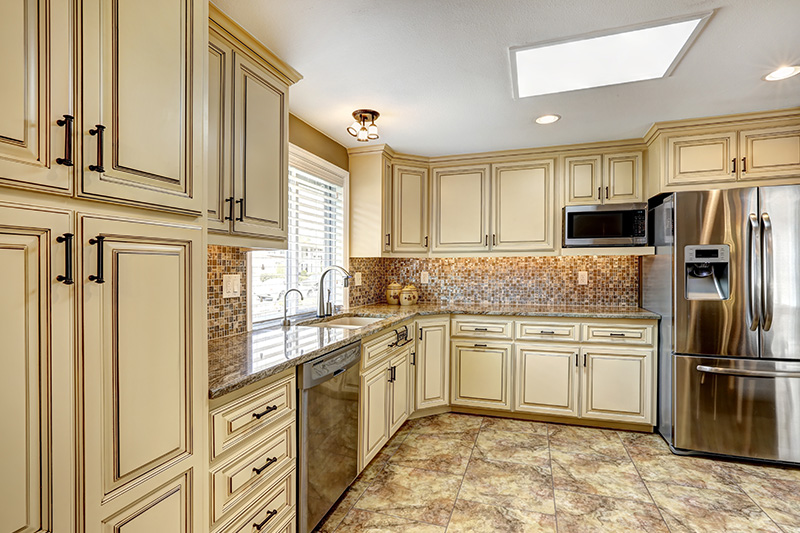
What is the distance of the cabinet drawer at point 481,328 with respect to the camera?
3.40 meters

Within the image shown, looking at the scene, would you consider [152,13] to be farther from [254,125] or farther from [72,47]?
[254,125]

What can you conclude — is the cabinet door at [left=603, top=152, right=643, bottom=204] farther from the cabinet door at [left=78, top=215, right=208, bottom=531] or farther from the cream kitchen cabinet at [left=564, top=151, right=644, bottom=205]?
the cabinet door at [left=78, top=215, right=208, bottom=531]

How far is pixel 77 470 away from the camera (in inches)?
35.2

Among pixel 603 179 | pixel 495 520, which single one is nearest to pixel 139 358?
pixel 495 520

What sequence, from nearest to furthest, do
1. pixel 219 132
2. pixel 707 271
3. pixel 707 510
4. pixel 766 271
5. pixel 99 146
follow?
pixel 99 146
pixel 219 132
pixel 707 510
pixel 766 271
pixel 707 271

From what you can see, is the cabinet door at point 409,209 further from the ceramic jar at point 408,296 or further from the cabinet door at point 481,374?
the cabinet door at point 481,374

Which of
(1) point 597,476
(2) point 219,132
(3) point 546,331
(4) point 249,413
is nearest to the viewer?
(4) point 249,413

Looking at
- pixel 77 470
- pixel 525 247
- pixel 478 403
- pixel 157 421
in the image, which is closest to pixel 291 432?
pixel 157 421

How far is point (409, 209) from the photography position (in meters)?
3.78

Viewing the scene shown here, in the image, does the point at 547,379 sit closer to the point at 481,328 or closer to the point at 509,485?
the point at 481,328

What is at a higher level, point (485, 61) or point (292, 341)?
point (485, 61)

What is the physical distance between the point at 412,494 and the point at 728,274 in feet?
7.99

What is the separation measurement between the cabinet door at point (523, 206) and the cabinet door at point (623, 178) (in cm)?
45

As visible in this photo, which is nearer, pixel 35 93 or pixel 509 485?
pixel 35 93
